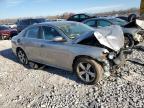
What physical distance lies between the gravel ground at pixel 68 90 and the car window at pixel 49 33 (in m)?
1.14

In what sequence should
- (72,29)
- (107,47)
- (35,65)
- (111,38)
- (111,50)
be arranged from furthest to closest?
1. (35,65)
2. (72,29)
3. (111,38)
4. (111,50)
5. (107,47)

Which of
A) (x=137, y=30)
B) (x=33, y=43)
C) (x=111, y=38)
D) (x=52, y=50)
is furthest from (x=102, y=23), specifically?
(x=111, y=38)

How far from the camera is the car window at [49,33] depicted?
6569mm

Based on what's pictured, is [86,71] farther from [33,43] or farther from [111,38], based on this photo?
[33,43]

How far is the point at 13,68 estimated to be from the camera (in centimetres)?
823

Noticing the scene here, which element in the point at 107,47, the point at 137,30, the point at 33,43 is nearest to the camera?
the point at 107,47

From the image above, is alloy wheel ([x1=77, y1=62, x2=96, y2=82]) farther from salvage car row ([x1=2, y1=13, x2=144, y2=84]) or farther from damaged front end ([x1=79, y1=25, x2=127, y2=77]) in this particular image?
damaged front end ([x1=79, y1=25, x2=127, y2=77])

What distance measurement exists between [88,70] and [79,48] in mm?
605

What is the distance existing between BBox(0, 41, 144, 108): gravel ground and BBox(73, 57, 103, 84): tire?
0.17m

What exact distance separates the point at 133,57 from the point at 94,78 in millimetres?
2615

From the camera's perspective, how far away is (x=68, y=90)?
5719 mm

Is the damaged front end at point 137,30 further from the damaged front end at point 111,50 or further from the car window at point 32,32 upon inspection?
the car window at point 32,32

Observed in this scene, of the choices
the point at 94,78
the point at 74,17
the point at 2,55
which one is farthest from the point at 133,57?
the point at 74,17

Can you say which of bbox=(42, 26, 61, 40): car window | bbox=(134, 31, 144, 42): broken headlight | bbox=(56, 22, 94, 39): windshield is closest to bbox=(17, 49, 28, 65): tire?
bbox=(42, 26, 61, 40): car window
